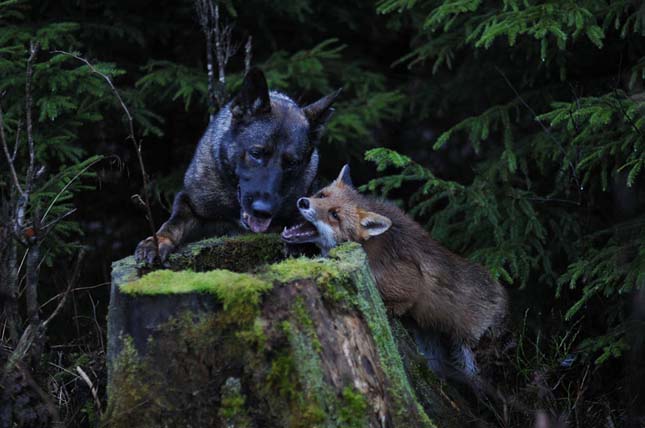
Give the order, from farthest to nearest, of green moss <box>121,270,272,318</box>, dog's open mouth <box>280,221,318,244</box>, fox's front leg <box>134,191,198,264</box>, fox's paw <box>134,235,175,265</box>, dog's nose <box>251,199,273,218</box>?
dog's nose <box>251,199,273,218</box> → dog's open mouth <box>280,221,318,244</box> → fox's front leg <box>134,191,198,264</box> → fox's paw <box>134,235,175,265</box> → green moss <box>121,270,272,318</box>

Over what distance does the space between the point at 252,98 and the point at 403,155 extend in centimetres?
176

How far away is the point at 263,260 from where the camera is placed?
554cm

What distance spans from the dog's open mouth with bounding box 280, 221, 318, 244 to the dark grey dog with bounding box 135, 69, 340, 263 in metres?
0.40

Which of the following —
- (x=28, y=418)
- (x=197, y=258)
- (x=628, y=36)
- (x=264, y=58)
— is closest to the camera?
(x=28, y=418)

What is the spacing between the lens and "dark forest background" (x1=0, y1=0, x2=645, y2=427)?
17.5 feet

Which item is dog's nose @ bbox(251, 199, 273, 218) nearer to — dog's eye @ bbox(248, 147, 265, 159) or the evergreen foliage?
dog's eye @ bbox(248, 147, 265, 159)

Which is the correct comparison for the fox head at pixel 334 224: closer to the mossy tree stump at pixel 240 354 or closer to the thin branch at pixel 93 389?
the mossy tree stump at pixel 240 354

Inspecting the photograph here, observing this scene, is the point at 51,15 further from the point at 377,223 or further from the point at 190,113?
the point at 377,223

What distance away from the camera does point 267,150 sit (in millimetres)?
6207

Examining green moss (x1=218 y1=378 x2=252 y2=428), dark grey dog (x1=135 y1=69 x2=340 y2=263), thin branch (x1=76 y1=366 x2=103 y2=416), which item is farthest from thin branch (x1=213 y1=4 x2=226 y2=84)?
green moss (x1=218 y1=378 x2=252 y2=428)

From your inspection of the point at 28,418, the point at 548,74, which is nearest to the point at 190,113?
the point at 548,74

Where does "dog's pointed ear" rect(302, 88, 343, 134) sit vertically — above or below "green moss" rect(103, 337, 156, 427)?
above

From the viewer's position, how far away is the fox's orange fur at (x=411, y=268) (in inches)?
219

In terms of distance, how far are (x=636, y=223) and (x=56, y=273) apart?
534 cm
